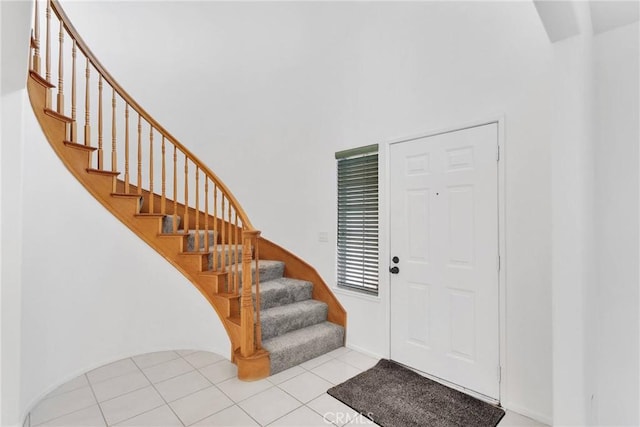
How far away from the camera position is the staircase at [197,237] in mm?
2611

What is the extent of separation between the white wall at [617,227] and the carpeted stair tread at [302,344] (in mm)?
2043

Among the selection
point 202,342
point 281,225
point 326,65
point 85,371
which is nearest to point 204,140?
point 281,225

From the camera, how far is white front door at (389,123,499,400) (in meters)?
2.29

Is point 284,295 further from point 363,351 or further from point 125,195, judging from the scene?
point 125,195

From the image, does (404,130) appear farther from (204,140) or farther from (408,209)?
(204,140)

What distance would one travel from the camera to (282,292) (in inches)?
132

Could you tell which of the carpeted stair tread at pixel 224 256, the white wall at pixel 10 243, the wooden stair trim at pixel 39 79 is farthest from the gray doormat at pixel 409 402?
the wooden stair trim at pixel 39 79

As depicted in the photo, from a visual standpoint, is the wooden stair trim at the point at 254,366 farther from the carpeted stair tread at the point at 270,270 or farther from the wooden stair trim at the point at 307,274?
the carpeted stair tread at the point at 270,270

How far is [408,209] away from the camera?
277 cm

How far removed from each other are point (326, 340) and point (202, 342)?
1.27 m

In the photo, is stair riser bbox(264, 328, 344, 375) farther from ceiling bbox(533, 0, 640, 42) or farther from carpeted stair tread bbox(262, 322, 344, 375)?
ceiling bbox(533, 0, 640, 42)

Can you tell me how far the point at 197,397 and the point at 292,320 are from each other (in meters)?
1.08

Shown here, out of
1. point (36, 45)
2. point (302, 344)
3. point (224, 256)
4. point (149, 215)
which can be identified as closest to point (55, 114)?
point (36, 45)

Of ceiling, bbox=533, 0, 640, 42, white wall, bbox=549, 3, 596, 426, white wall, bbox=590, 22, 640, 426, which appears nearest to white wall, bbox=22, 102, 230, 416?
white wall, bbox=549, 3, 596, 426
